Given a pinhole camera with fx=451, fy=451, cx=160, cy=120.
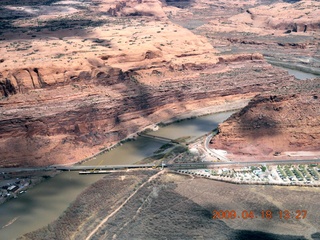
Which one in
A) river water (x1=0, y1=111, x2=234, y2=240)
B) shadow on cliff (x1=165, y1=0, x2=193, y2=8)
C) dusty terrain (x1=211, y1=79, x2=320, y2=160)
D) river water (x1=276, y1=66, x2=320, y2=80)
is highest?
shadow on cliff (x1=165, y1=0, x2=193, y2=8)

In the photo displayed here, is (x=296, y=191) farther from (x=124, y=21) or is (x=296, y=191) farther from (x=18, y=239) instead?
(x=124, y=21)

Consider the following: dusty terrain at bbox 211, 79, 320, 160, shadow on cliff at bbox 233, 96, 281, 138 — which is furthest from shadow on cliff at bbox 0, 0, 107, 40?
dusty terrain at bbox 211, 79, 320, 160

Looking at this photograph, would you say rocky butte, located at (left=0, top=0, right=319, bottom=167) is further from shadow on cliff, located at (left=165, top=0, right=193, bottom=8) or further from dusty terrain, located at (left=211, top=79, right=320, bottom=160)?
shadow on cliff, located at (left=165, top=0, right=193, bottom=8)

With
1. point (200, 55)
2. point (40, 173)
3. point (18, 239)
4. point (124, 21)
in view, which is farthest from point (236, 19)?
point (18, 239)
